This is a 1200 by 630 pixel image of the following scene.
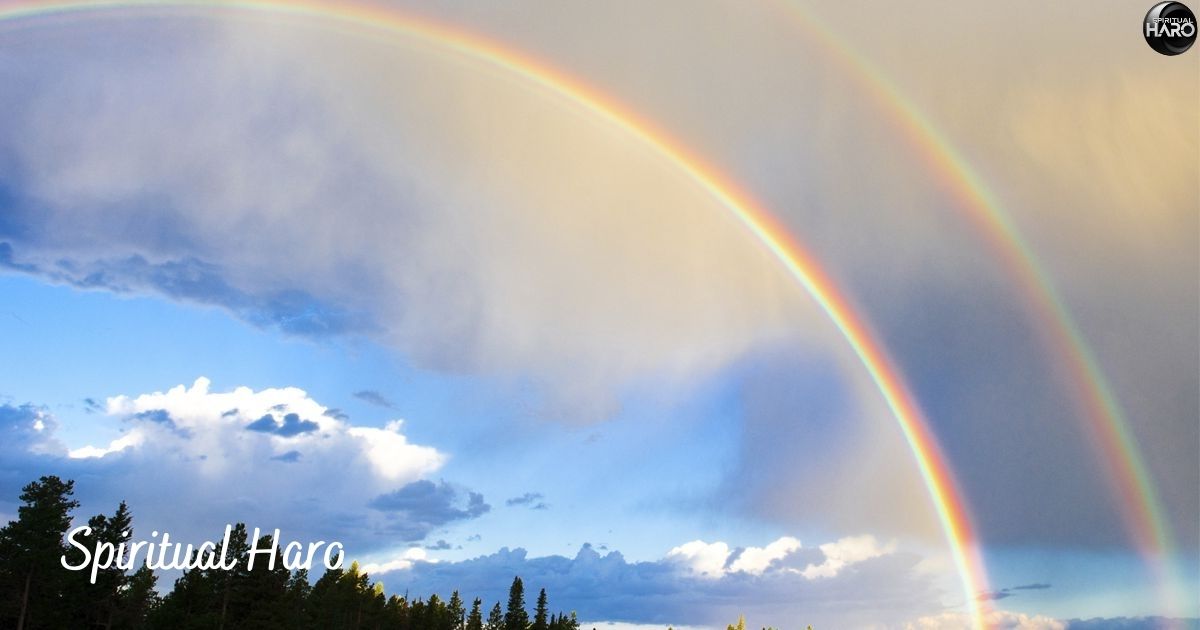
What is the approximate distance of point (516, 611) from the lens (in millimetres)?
167250

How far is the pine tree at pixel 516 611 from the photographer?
547 feet

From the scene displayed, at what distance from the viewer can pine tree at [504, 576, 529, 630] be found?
166625mm

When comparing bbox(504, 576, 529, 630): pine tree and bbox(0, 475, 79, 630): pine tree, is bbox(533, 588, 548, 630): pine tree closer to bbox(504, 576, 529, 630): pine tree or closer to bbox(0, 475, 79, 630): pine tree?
bbox(504, 576, 529, 630): pine tree

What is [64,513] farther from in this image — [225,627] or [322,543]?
[322,543]

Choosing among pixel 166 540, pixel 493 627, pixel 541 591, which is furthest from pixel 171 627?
pixel 493 627

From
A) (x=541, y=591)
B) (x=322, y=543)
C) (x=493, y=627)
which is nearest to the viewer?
(x=322, y=543)

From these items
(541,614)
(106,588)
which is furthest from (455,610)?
(106,588)

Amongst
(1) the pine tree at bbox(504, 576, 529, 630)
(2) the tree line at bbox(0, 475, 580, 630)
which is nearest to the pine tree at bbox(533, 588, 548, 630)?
(1) the pine tree at bbox(504, 576, 529, 630)

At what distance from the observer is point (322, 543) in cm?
5712

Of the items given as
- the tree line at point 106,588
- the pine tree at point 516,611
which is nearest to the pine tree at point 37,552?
the tree line at point 106,588

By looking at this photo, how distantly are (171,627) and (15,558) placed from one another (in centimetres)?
1524

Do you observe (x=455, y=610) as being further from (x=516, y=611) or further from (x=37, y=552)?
(x=37, y=552)

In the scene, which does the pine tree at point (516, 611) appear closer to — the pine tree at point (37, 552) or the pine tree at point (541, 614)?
the pine tree at point (541, 614)

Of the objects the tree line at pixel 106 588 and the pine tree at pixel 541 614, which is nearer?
the tree line at pixel 106 588
